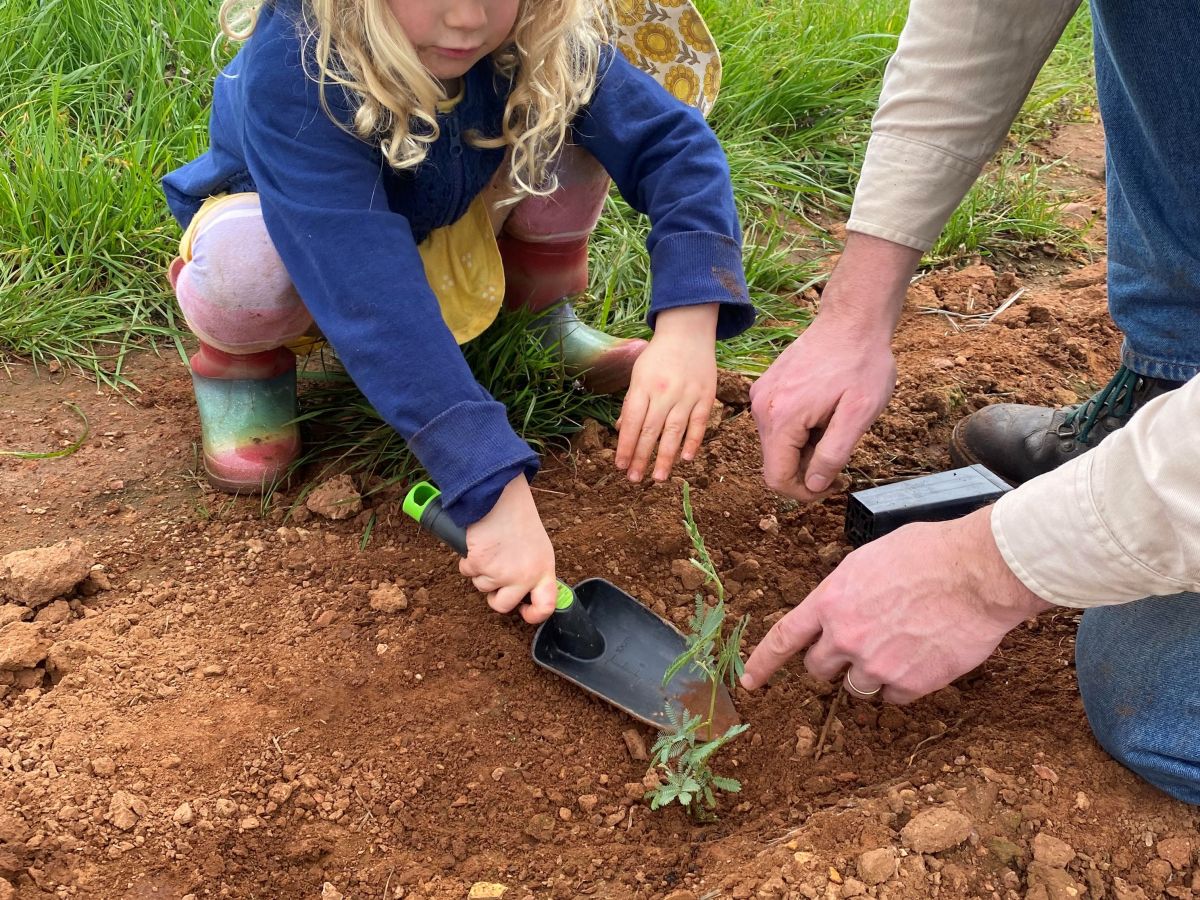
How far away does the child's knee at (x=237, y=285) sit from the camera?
1.79 meters

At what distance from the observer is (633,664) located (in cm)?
171

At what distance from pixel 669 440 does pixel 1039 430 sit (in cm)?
87

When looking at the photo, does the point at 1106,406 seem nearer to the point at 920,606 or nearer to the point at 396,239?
the point at 920,606

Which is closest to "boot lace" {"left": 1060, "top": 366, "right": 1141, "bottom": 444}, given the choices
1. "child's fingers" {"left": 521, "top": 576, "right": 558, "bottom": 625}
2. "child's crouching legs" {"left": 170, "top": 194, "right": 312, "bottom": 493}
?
"child's fingers" {"left": 521, "top": 576, "right": 558, "bottom": 625}

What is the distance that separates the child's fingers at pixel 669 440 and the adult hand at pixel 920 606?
376mm

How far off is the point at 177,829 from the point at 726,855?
28.3 inches

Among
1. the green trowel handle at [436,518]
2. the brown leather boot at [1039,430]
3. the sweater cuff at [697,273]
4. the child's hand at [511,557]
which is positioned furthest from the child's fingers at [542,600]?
the brown leather boot at [1039,430]

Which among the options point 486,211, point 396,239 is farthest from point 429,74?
point 486,211

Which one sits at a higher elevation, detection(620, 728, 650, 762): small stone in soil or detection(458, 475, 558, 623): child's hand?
detection(458, 475, 558, 623): child's hand

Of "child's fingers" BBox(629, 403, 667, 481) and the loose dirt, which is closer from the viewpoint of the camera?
the loose dirt

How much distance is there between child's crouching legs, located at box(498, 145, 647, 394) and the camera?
6.81ft

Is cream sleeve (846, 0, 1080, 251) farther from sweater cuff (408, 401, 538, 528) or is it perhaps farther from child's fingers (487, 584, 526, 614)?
child's fingers (487, 584, 526, 614)

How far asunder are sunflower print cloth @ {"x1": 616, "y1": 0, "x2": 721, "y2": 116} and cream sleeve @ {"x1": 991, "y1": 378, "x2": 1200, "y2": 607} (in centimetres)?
113

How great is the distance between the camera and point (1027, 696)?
1.70m
